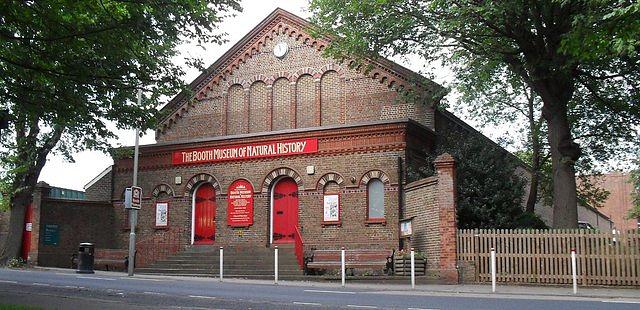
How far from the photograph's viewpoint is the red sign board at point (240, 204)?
2736cm

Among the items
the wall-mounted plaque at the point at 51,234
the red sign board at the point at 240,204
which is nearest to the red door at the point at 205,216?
the red sign board at the point at 240,204

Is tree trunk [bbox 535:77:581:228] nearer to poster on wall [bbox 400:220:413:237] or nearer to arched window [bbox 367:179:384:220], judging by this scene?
poster on wall [bbox 400:220:413:237]

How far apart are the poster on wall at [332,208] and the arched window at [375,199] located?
1.20 meters

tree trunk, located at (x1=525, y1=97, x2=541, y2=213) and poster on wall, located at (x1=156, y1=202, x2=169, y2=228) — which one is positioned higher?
tree trunk, located at (x1=525, y1=97, x2=541, y2=213)

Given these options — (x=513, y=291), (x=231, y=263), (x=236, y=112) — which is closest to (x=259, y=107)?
(x=236, y=112)

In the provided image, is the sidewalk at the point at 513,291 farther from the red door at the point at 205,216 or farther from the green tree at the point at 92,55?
the red door at the point at 205,216

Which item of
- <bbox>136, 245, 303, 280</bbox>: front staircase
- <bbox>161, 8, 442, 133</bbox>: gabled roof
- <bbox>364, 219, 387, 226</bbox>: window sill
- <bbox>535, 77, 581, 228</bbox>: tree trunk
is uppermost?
<bbox>161, 8, 442, 133</bbox>: gabled roof

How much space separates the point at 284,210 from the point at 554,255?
450 inches

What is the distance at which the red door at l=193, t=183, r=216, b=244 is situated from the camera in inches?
1120

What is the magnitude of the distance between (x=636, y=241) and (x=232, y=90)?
18401 mm

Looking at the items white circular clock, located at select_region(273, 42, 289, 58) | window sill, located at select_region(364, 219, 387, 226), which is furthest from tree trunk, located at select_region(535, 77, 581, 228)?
white circular clock, located at select_region(273, 42, 289, 58)

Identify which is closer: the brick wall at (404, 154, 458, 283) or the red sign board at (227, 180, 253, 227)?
the brick wall at (404, 154, 458, 283)

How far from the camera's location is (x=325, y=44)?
93.4 feet

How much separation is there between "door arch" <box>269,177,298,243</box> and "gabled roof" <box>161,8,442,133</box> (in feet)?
17.9
